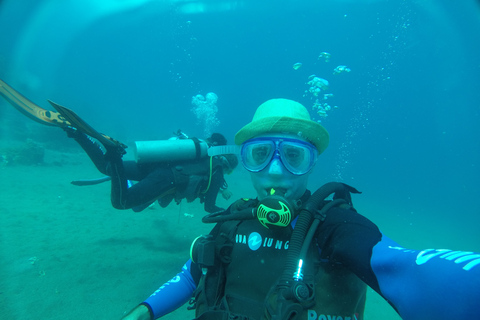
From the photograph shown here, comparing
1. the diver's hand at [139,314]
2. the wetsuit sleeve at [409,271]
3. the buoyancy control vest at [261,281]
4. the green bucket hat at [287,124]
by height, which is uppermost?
the green bucket hat at [287,124]

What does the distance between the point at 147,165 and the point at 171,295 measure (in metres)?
3.68

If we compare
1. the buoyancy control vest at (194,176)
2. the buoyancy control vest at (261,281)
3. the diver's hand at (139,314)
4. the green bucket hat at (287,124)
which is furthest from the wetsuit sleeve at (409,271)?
the buoyancy control vest at (194,176)

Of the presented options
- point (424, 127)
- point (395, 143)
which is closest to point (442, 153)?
point (395, 143)

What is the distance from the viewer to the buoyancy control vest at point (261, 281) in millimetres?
1390

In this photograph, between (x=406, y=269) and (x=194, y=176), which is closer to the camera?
(x=406, y=269)

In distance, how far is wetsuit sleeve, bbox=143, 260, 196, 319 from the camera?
198cm

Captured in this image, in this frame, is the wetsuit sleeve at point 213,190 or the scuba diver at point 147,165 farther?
the wetsuit sleeve at point 213,190

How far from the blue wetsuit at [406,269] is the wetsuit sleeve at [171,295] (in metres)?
1.44

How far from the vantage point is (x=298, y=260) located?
1.41 meters

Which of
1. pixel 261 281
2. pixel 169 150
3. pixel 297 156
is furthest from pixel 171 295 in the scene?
pixel 169 150

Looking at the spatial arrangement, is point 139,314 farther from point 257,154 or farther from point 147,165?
point 147,165

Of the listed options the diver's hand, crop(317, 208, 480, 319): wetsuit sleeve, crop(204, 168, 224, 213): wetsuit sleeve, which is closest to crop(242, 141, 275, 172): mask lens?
crop(317, 208, 480, 319): wetsuit sleeve

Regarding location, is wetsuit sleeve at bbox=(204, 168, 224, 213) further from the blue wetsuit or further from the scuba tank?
the blue wetsuit

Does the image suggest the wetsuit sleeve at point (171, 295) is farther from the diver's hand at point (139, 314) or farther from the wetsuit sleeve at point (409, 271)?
the wetsuit sleeve at point (409, 271)
